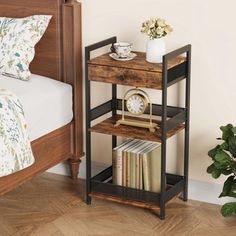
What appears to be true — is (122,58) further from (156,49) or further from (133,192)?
(133,192)

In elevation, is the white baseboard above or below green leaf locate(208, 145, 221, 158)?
below

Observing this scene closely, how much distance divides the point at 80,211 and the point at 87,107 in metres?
0.52

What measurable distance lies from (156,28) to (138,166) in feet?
2.25

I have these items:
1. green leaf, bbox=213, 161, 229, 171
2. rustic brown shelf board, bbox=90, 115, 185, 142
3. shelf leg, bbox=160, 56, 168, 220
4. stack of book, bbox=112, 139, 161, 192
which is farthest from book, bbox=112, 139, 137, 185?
green leaf, bbox=213, 161, 229, 171

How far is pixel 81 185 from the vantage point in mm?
3855

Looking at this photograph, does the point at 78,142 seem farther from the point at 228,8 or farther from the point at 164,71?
the point at 228,8

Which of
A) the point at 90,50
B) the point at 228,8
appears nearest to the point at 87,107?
the point at 90,50

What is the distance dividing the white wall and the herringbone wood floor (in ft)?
0.82

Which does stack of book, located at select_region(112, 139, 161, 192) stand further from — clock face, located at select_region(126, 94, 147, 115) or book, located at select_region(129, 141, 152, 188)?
clock face, located at select_region(126, 94, 147, 115)

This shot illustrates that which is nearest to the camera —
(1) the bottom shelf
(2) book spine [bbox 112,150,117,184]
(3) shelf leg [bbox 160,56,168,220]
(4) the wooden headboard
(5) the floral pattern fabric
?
(5) the floral pattern fabric

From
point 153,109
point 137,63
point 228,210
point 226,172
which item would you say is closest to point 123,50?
point 137,63

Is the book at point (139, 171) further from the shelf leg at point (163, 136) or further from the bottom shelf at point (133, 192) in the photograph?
the shelf leg at point (163, 136)

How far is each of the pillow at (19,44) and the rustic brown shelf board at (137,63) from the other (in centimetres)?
35

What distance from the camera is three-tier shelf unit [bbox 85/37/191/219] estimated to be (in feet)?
10.7
